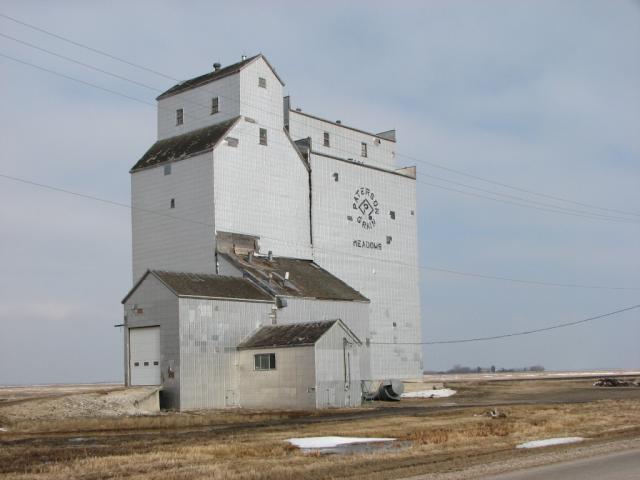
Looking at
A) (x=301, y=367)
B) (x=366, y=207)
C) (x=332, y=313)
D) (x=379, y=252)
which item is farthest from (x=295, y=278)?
(x=366, y=207)

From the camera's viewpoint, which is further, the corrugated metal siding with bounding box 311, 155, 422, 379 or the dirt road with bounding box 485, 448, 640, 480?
the corrugated metal siding with bounding box 311, 155, 422, 379

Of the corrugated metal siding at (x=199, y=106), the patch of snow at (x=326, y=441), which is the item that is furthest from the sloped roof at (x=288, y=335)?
the patch of snow at (x=326, y=441)

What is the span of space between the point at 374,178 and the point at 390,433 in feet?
138

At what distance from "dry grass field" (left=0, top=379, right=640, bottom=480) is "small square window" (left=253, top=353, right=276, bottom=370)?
865 centimetres

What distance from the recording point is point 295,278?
5581 cm

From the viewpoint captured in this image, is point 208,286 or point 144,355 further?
point 208,286

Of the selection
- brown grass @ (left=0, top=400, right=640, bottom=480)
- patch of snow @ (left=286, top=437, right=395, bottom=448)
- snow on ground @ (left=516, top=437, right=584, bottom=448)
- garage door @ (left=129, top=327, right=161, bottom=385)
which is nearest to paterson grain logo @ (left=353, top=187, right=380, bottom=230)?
garage door @ (left=129, top=327, right=161, bottom=385)

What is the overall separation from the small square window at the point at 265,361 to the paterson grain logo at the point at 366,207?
68.8ft

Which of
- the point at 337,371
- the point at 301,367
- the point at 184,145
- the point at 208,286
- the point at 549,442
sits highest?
the point at 184,145

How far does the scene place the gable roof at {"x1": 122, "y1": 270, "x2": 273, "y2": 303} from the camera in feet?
151

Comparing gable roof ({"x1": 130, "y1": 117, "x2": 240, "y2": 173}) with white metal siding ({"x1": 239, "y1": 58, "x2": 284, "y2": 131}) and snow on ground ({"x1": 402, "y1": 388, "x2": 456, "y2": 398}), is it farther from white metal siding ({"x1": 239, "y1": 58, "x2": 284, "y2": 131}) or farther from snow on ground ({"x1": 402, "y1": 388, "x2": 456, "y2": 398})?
snow on ground ({"x1": 402, "y1": 388, "x2": 456, "y2": 398})

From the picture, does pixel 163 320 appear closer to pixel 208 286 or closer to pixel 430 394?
pixel 208 286

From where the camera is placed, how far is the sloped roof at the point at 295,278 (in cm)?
5269

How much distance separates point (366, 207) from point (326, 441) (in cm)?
4292
